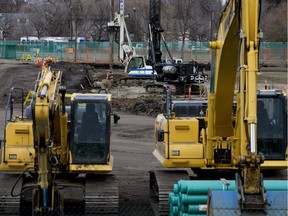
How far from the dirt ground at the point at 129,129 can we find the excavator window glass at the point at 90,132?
1.46 m

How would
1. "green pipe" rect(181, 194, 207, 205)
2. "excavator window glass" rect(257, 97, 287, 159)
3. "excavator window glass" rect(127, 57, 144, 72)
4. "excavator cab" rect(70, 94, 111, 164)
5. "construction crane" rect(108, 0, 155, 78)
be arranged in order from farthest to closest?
1. "excavator window glass" rect(127, 57, 144, 72)
2. "construction crane" rect(108, 0, 155, 78)
3. "excavator window glass" rect(257, 97, 287, 159)
4. "excavator cab" rect(70, 94, 111, 164)
5. "green pipe" rect(181, 194, 207, 205)

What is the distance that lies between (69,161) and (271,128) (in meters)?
3.78

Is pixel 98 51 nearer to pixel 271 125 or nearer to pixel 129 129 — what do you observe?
pixel 129 129

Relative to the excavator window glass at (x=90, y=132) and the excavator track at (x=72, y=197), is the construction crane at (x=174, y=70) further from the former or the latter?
the excavator track at (x=72, y=197)

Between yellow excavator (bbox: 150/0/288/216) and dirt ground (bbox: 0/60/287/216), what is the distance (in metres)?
1.41

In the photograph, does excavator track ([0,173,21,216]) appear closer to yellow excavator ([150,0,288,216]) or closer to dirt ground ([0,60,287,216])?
dirt ground ([0,60,287,216])

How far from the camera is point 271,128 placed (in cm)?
1291

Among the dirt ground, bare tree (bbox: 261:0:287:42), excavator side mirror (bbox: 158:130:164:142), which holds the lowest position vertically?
the dirt ground

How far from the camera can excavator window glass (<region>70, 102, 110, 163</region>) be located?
12.7 metres

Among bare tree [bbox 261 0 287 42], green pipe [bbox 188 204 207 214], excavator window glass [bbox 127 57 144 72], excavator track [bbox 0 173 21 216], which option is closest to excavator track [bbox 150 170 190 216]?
green pipe [bbox 188 204 207 214]

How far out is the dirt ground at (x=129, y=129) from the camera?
1554 centimetres

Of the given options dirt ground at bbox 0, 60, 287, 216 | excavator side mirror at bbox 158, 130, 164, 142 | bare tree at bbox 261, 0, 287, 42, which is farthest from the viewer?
bare tree at bbox 261, 0, 287, 42

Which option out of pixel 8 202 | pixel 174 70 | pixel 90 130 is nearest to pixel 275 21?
pixel 174 70

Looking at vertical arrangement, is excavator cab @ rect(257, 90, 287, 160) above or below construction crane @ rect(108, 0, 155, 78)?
below
